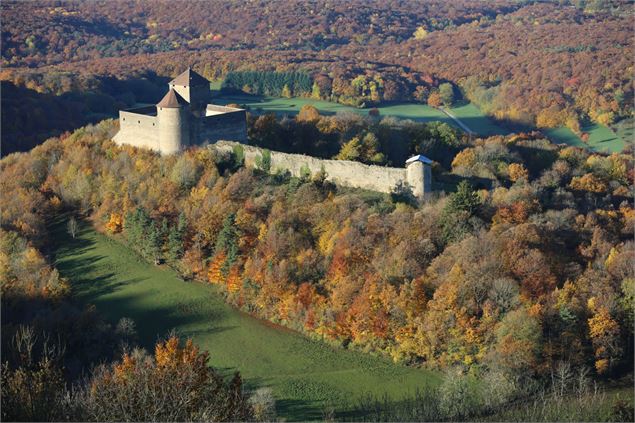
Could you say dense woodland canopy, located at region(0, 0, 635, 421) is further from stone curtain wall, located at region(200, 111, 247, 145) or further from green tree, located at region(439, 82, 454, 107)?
green tree, located at region(439, 82, 454, 107)

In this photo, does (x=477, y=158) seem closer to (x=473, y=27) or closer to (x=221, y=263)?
(x=221, y=263)

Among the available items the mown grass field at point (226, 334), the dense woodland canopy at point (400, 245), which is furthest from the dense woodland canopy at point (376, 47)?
the mown grass field at point (226, 334)

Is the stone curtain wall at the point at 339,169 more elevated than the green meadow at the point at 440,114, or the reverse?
the green meadow at the point at 440,114

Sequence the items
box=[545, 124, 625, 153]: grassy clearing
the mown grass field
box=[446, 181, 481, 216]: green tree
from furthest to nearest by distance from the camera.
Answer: box=[545, 124, 625, 153]: grassy clearing < box=[446, 181, 481, 216]: green tree < the mown grass field

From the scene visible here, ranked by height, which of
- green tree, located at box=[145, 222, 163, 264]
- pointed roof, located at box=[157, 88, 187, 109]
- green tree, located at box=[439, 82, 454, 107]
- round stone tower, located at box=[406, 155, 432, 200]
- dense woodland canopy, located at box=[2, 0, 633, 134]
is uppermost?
dense woodland canopy, located at box=[2, 0, 633, 134]

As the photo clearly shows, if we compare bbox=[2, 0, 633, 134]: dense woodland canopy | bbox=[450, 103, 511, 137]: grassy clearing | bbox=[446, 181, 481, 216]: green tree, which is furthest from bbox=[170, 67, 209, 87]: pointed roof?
bbox=[2, 0, 633, 134]: dense woodland canopy

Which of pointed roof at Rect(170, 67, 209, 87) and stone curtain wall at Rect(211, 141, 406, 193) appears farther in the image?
pointed roof at Rect(170, 67, 209, 87)

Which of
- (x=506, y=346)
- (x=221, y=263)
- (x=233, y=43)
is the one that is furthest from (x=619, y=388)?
(x=233, y=43)

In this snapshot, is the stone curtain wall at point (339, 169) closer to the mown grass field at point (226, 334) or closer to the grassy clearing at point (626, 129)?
the mown grass field at point (226, 334)
